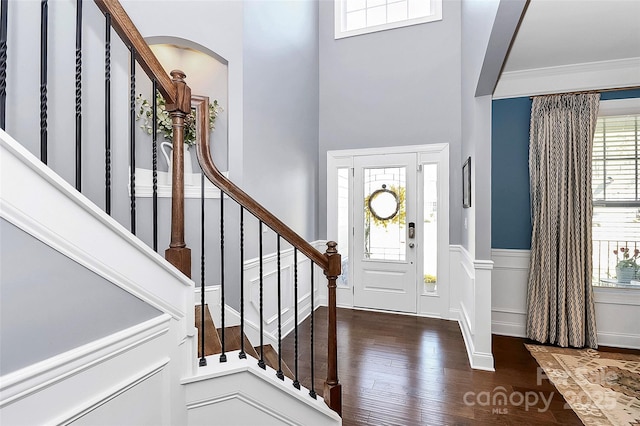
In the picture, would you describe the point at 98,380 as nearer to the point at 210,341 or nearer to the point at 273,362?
the point at 210,341

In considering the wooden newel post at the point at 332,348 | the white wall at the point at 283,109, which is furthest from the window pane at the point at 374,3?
the wooden newel post at the point at 332,348

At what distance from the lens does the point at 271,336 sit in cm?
301

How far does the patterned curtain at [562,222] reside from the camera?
317 cm

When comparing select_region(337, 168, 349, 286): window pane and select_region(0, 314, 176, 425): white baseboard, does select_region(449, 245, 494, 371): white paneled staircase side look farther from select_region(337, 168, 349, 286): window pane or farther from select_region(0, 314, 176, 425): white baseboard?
select_region(0, 314, 176, 425): white baseboard

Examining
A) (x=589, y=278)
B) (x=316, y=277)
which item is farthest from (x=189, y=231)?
(x=589, y=278)

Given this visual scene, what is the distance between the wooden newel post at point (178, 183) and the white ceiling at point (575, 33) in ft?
7.40

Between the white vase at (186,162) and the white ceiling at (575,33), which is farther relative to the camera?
the white vase at (186,162)

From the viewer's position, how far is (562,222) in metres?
3.21

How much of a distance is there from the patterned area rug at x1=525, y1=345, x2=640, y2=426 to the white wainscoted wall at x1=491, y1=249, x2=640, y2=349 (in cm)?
27

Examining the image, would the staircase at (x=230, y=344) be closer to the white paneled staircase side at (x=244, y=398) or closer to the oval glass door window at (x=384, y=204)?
the white paneled staircase side at (x=244, y=398)

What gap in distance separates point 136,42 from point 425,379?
276 cm

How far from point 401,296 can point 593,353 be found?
1.87 metres

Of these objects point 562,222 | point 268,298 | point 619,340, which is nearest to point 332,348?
point 268,298

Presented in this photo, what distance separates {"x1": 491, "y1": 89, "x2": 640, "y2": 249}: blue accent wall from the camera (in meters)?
3.46
